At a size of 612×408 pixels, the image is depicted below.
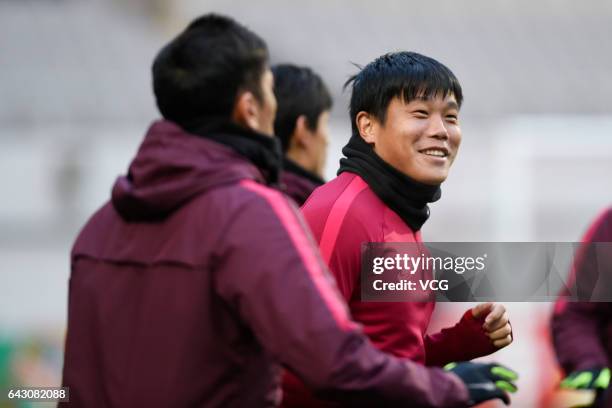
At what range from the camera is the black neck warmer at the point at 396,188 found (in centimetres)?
239

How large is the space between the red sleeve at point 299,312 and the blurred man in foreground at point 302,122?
1901mm

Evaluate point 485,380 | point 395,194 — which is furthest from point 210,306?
point 395,194

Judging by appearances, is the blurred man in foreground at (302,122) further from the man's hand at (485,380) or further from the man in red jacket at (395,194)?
the man's hand at (485,380)

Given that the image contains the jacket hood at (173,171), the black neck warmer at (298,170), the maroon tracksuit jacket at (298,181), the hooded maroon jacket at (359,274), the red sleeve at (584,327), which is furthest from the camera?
the black neck warmer at (298,170)

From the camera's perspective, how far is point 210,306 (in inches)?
69.9

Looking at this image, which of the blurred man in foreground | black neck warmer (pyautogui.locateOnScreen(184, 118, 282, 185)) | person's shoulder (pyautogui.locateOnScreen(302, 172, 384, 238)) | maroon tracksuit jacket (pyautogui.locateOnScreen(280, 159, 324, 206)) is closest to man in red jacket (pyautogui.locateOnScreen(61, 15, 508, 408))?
black neck warmer (pyautogui.locateOnScreen(184, 118, 282, 185))

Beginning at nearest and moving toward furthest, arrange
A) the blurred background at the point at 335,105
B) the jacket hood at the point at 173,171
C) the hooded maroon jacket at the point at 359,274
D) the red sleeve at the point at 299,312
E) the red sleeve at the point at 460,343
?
1. the red sleeve at the point at 299,312
2. the jacket hood at the point at 173,171
3. the hooded maroon jacket at the point at 359,274
4. the red sleeve at the point at 460,343
5. the blurred background at the point at 335,105

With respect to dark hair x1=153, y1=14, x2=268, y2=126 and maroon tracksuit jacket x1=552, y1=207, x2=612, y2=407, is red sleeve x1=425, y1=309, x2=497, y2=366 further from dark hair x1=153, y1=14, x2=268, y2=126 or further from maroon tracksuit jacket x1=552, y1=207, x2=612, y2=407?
dark hair x1=153, y1=14, x2=268, y2=126

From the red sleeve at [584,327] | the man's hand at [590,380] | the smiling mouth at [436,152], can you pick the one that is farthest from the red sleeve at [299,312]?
the red sleeve at [584,327]

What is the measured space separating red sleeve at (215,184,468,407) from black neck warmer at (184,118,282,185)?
0.14 m

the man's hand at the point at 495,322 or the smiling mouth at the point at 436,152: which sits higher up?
the smiling mouth at the point at 436,152

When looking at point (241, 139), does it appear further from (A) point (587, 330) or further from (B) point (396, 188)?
(A) point (587, 330)

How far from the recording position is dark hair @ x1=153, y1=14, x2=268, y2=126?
6.25 feet

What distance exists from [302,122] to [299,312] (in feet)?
6.85
